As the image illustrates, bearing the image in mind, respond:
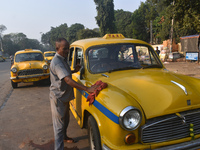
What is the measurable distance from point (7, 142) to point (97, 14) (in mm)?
47834

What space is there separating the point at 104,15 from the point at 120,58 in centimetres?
4595

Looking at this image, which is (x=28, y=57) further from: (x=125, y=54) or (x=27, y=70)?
(x=125, y=54)

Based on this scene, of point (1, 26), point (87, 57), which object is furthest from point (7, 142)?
point (1, 26)

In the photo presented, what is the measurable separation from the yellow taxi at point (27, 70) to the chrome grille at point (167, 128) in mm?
7465

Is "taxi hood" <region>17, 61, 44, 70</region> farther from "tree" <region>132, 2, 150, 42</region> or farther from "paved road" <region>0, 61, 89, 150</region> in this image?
"tree" <region>132, 2, 150, 42</region>

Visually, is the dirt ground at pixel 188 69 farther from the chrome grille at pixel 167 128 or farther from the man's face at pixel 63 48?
the man's face at pixel 63 48

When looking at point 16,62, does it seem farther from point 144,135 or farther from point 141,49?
point 144,135

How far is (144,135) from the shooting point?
2.06m

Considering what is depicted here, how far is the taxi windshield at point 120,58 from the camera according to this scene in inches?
133

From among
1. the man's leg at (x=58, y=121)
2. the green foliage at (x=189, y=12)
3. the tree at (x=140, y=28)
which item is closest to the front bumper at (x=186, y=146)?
the man's leg at (x=58, y=121)

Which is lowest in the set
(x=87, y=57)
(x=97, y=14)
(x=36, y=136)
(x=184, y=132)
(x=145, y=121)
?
(x=36, y=136)

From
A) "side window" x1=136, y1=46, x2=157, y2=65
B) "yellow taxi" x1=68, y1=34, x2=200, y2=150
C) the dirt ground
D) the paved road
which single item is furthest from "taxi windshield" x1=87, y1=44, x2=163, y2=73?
the dirt ground

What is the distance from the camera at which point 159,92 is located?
92.5 inches

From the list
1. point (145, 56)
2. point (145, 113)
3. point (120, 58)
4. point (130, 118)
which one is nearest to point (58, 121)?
point (130, 118)
